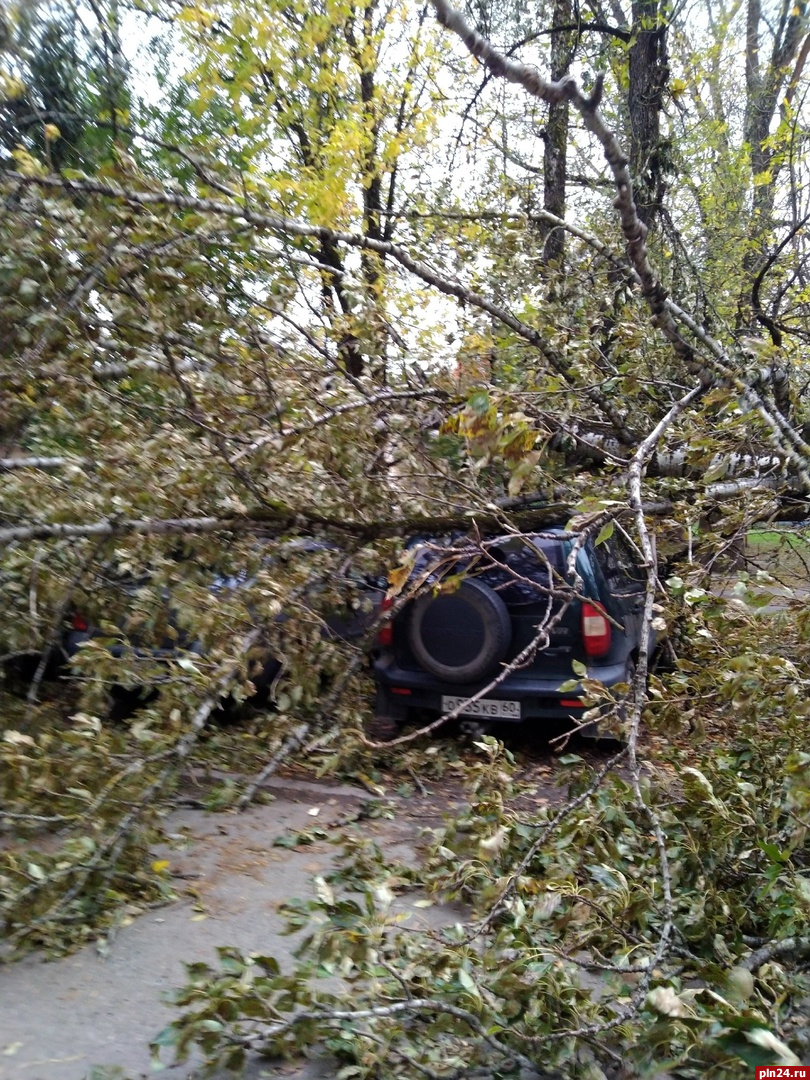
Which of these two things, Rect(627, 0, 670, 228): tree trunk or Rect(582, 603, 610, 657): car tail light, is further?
Rect(627, 0, 670, 228): tree trunk

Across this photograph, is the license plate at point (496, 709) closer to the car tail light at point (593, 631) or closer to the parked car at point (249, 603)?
the car tail light at point (593, 631)

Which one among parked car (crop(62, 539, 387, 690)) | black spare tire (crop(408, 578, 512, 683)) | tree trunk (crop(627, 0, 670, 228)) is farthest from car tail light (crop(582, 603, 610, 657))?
tree trunk (crop(627, 0, 670, 228))

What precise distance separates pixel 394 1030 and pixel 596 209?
9.63m

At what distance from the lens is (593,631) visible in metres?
5.86

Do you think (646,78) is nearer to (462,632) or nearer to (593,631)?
(593,631)

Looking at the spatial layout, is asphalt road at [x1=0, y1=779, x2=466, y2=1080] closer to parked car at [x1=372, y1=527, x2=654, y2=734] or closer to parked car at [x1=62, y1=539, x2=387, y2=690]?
parked car at [x1=62, y1=539, x2=387, y2=690]

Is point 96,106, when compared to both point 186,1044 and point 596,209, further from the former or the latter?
point 186,1044

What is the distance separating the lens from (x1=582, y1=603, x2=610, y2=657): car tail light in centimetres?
584

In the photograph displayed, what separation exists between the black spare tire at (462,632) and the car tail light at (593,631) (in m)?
0.51

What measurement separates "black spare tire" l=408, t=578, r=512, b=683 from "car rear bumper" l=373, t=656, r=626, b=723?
6.2 inches

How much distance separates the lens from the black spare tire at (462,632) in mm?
5789

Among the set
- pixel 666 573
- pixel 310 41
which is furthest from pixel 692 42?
pixel 666 573

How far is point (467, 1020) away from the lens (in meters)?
2.69

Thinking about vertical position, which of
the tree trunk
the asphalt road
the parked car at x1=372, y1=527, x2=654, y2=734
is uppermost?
the tree trunk
